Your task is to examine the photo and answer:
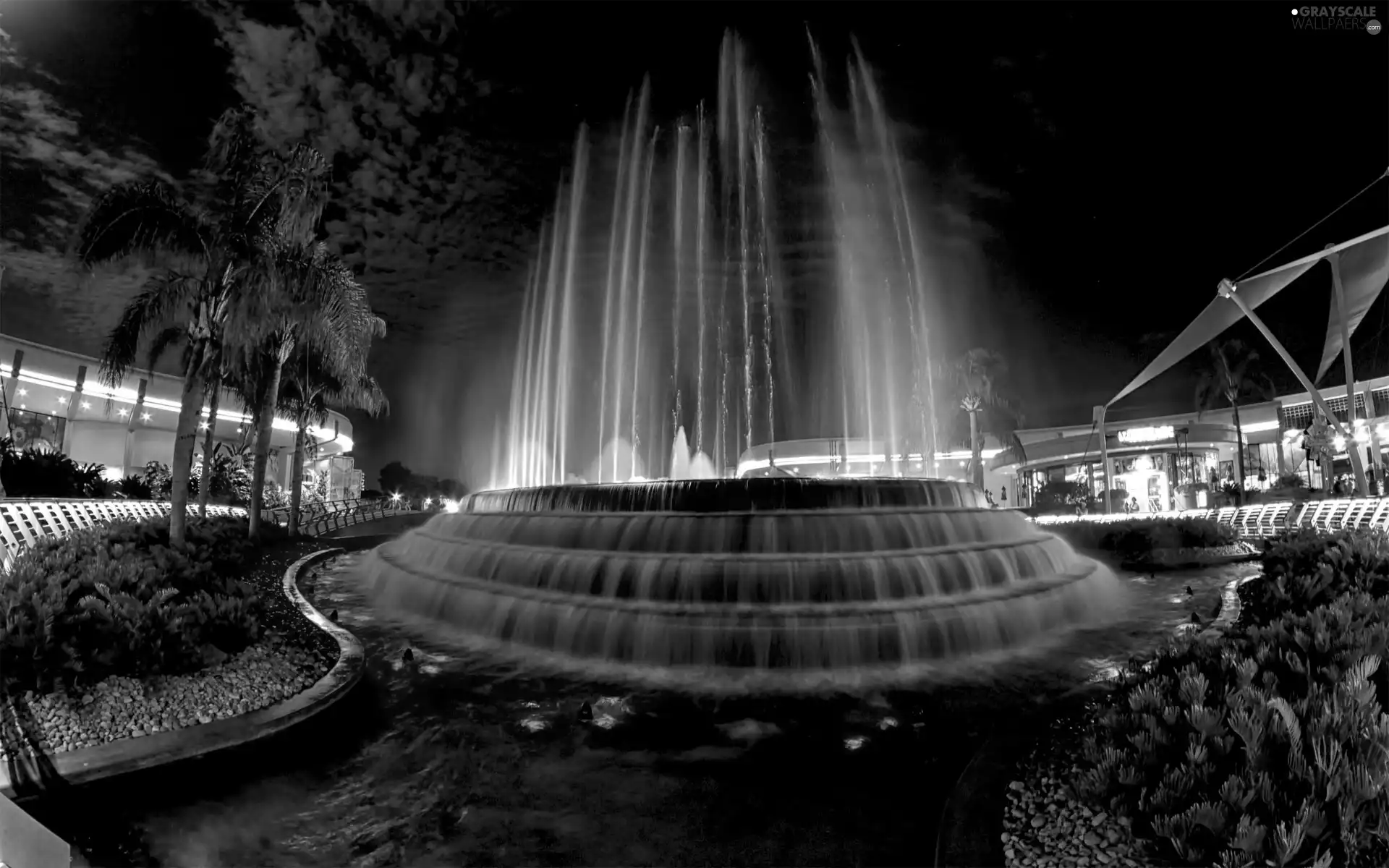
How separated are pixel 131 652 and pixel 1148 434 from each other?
190ft

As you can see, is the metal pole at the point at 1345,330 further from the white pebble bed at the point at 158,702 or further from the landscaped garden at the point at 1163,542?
the white pebble bed at the point at 158,702

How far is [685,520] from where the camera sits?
37.4 feet

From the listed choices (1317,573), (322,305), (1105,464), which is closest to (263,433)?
(322,305)

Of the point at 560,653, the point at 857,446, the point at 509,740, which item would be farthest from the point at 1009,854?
the point at 857,446

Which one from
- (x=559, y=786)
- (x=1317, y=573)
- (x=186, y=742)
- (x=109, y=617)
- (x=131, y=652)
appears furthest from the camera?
(x=1317, y=573)

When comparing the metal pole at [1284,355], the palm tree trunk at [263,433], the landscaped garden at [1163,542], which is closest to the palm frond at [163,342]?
the palm tree trunk at [263,433]

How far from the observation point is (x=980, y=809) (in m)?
4.05

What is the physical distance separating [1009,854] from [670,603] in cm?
625

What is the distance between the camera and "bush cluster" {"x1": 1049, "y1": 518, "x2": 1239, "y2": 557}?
19.9 m

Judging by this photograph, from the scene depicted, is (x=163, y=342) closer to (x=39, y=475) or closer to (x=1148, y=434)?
(x=39, y=475)

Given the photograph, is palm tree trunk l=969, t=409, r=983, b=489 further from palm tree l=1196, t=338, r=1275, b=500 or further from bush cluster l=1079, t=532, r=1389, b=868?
bush cluster l=1079, t=532, r=1389, b=868

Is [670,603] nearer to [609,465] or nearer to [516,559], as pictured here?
[516,559]

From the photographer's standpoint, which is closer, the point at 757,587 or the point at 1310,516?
the point at 757,587

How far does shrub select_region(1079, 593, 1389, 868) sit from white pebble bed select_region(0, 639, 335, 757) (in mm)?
7100
